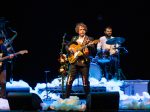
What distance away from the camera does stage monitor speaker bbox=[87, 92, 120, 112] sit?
5.89 meters

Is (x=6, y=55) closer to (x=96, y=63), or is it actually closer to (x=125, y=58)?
(x=96, y=63)

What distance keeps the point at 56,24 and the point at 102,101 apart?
9674 millimetres

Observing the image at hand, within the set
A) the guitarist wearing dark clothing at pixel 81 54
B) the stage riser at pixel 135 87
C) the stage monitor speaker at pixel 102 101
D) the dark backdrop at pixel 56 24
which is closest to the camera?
the stage monitor speaker at pixel 102 101

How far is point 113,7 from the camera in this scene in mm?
15398

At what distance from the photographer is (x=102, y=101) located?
5918mm

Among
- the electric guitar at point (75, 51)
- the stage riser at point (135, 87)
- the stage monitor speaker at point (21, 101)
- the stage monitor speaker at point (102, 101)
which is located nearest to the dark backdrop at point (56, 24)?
the stage riser at point (135, 87)

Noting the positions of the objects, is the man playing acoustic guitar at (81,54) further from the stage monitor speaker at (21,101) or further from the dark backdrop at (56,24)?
the dark backdrop at (56,24)

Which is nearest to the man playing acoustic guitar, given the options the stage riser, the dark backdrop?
the stage riser

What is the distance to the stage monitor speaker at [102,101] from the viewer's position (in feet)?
→ 19.3

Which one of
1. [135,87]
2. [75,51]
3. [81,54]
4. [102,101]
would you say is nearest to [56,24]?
[135,87]

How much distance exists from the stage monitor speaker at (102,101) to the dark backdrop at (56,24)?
950 cm

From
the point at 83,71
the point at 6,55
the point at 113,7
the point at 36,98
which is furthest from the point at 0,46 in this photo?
the point at 113,7

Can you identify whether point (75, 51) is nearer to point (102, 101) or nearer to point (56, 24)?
point (102, 101)

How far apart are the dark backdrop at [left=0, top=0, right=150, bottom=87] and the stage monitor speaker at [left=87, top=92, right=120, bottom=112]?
31.2 feet
